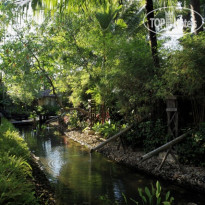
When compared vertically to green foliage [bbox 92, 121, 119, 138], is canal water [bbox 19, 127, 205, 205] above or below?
below

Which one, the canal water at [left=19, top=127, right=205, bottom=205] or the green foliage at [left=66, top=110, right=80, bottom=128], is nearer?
the canal water at [left=19, top=127, right=205, bottom=205]

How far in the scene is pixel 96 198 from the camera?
5.28m

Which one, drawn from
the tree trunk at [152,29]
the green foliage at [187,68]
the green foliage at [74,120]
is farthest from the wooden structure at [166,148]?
the green foliage at [74,120]

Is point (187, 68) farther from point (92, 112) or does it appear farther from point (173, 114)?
point (92, 112)

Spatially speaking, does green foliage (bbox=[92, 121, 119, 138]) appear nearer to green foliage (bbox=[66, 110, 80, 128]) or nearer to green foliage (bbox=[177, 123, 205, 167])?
green foliage (bbox=[66, 110, 80, 128])

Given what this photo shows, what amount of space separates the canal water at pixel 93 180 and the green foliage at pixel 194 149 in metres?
1.00

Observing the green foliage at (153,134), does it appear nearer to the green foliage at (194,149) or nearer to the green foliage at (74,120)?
the green foliage at (194,149)

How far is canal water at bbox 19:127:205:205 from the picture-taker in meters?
5.23

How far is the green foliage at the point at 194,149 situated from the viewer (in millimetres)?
6051

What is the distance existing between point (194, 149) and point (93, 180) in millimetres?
2882

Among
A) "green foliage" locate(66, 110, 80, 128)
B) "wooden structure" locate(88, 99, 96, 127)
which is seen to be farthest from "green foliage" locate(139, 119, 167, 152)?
"green foliage" locate(66, 110, 80, 128)

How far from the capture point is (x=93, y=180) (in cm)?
655

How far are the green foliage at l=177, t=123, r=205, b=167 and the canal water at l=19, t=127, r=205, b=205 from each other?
998mm

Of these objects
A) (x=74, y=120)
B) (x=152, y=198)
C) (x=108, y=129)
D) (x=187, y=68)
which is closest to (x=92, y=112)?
(x=74, y=120)
